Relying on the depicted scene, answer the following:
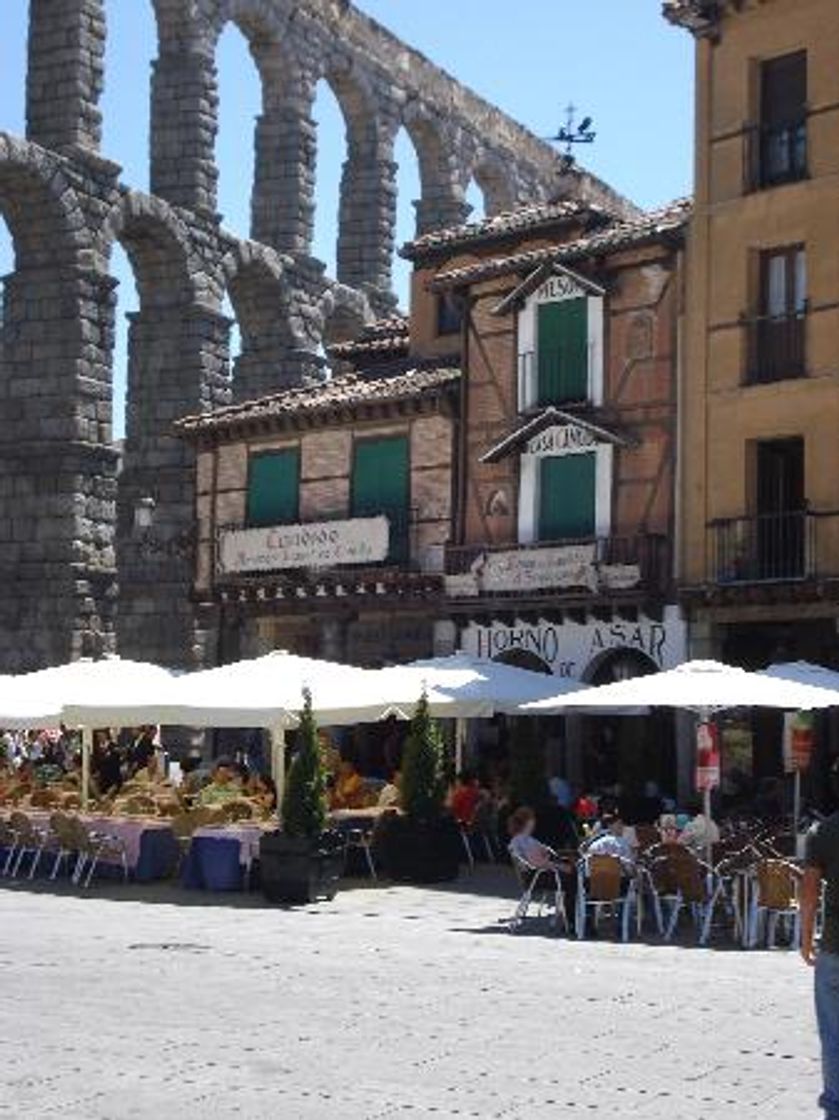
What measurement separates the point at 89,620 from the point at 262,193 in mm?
12254

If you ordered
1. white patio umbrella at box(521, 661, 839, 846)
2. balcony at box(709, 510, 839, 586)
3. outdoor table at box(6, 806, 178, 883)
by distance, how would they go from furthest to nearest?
balcony at box(709, 510, 839, 586) → outdoor table at box(6, 806, 178, 883) → white patio umbrella at box(521, 661, 839, 846)

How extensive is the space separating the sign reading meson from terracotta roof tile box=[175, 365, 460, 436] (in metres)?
1.79

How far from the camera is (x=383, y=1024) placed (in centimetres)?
1056

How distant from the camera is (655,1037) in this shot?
10.2 metres

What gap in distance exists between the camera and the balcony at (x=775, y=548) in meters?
23.7

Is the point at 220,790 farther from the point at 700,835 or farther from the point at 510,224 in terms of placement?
the point at 510,224

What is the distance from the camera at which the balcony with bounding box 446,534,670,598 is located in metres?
25.7

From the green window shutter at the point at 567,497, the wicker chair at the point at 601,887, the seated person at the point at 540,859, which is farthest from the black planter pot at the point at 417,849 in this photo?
the green window shutter at the point at 567,497

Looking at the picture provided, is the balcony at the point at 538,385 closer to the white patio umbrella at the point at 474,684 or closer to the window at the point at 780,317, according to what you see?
the window at the point at 780,317

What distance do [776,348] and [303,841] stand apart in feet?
33.8

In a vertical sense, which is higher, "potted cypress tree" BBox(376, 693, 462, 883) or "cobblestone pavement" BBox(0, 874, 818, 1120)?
"potted cypress tree" BBox(376, 693, 462, 883)

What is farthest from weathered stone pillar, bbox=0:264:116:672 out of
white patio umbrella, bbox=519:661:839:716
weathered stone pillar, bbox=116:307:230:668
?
white patio umbrella, bbox=519:661:839:716

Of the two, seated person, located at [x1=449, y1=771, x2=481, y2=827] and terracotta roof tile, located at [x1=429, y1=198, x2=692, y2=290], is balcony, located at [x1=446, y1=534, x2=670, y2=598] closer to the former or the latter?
terracotta roof tile, located at [x1=429, y1=198, x2=692, y2=290]

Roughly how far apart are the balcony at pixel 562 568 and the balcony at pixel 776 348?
2.58m
